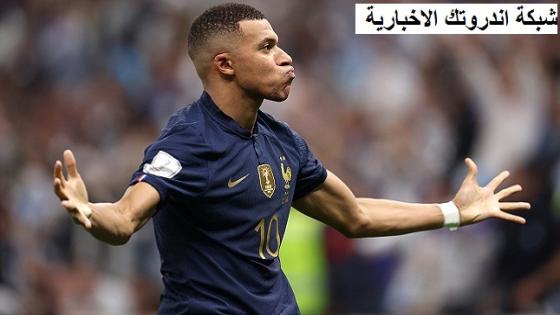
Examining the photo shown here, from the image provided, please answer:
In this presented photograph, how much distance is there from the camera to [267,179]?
5.72 metres

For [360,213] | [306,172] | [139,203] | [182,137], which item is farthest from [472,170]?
[139,203]

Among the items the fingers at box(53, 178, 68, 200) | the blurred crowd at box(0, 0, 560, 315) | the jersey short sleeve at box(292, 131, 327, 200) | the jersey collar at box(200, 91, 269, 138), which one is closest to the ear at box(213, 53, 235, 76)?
the jersey collar at box(200, 91, 269, 138)

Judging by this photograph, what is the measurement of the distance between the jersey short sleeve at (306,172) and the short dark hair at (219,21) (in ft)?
2.01

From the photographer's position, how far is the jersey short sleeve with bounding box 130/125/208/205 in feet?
17.5

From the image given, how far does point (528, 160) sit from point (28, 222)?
461cm

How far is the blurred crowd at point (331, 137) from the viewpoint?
1096cm

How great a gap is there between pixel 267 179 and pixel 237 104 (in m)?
0.37

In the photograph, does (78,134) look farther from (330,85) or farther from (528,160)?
(528,160)

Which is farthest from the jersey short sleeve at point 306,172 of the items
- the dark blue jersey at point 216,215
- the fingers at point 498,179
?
the fingers at point 498,179

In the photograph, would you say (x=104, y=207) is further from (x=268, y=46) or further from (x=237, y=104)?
(x=268, y=46)

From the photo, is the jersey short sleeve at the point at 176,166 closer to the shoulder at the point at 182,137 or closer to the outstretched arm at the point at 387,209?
the shoulder at the point at 182,137

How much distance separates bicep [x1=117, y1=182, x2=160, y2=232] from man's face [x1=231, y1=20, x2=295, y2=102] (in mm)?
772

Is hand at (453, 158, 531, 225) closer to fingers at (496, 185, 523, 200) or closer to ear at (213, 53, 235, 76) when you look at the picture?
fingers at (496, 185, 523, 200)

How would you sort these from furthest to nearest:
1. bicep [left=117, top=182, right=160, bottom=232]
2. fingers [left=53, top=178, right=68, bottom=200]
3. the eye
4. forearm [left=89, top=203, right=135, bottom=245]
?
the eye
bicep [left=117, top=182, right=160, bottom=232]
forearm [left=89, top=203, right=135, bottom=245]
fingers [left=53, top=178, right=68, bottom=200]
